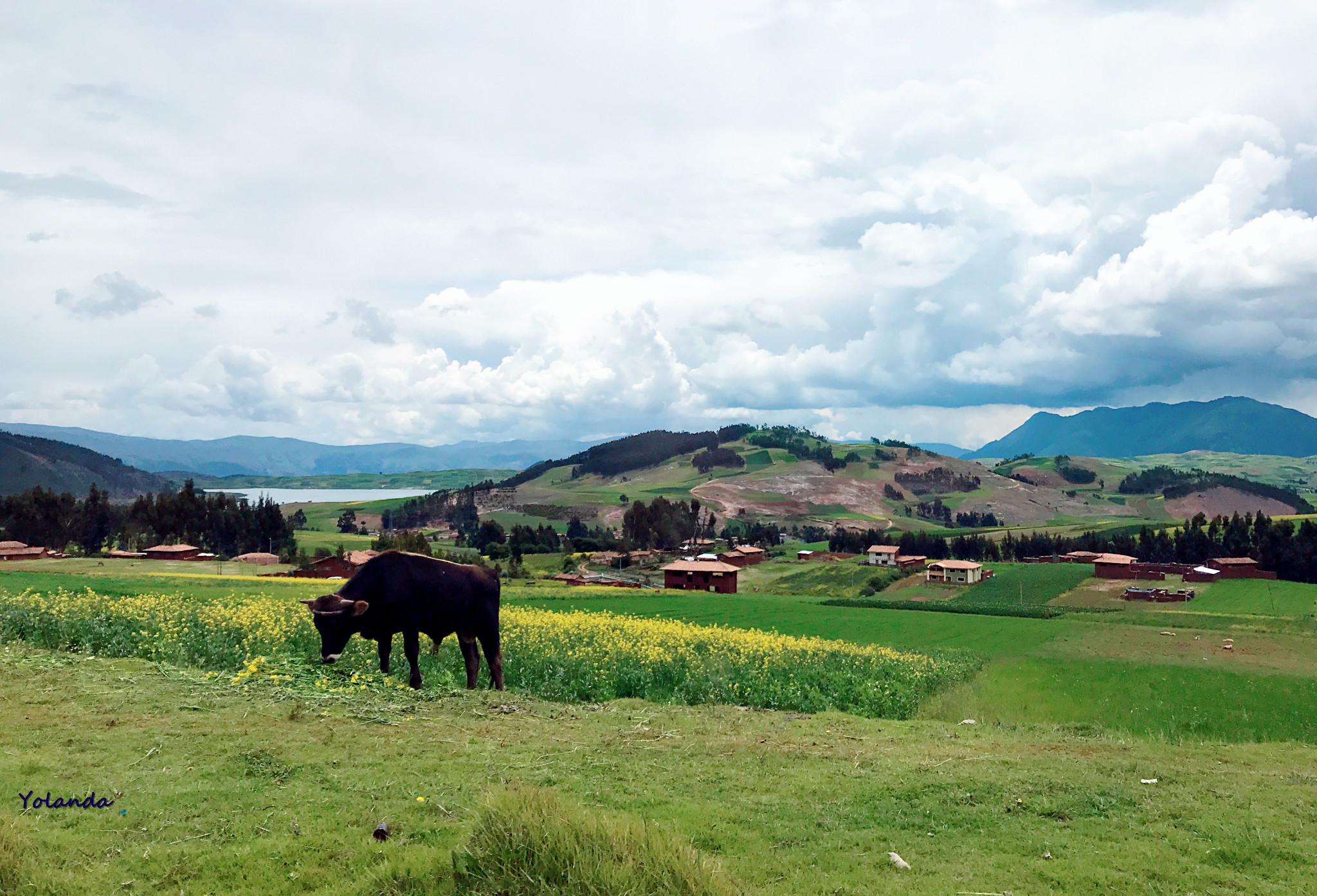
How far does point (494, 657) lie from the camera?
16250 millimetres

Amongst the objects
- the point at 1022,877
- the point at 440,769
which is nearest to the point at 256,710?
the point at 440,769

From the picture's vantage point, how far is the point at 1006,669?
33.2 m

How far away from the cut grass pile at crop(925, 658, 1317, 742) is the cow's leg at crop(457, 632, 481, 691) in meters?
12.3

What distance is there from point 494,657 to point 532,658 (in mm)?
3145

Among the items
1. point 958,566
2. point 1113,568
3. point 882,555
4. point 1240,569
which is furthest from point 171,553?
point 1240,569

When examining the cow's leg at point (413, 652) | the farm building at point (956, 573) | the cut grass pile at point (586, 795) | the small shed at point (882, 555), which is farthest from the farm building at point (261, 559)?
the small shed at point (882, 555)

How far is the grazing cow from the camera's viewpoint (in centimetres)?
1455

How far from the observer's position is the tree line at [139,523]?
100562 mm

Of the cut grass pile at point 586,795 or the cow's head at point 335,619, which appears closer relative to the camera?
the cut grass pile at point 586,795

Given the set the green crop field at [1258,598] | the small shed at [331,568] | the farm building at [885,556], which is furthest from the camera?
the farm building at [885,556]

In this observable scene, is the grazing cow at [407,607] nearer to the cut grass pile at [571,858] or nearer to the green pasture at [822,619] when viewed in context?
the cut grass pile at [571,858]

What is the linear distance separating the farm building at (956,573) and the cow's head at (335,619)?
87.5m

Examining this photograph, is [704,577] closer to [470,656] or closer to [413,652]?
[470,656]

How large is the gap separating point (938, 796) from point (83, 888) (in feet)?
30.0
